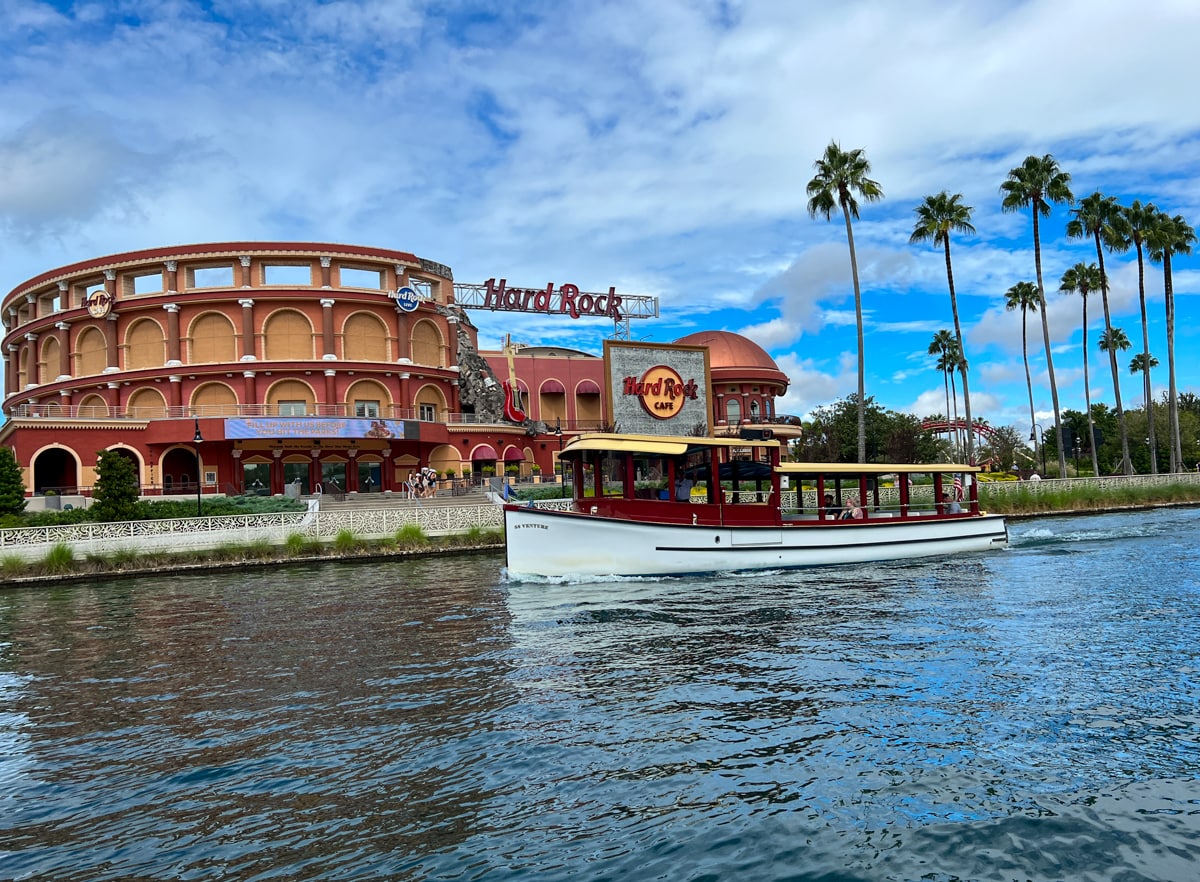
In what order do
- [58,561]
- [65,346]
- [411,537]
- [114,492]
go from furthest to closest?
[65,346] < [411,537] < [114,492] < [58,561]

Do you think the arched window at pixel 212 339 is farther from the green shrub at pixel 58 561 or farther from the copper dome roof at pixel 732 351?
the copper dome roof at pixel 732 351

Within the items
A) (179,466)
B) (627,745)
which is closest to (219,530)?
(179,466)

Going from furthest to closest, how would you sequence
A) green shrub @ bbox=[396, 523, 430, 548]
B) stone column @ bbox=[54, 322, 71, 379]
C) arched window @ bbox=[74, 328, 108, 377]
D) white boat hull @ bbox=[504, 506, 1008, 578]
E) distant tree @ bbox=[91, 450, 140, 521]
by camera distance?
stone column @ bbox=[54, 322, 71, 379] < arched window @ bbox=[74, 328, 108, 377] < green shrub @ bbox=[396, 523, 430, 548] < distant tree @ bbox=[91, 450, 140, 521] < white boat hull @ bbox=[504, 506, 1008, 578]

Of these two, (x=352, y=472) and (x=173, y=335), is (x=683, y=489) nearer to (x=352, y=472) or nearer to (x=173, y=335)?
(x=352, y=472)

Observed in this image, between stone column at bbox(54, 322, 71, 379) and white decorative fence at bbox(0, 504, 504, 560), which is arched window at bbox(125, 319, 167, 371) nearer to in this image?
stone column at bbox(54, 322, 71, 379)

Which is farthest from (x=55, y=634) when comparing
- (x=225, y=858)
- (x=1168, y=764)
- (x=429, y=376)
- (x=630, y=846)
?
(x=429, y=376)

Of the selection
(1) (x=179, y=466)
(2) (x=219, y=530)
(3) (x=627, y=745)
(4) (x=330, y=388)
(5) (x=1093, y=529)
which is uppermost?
(4) (x=330, y=388)

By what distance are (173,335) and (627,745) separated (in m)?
48.2

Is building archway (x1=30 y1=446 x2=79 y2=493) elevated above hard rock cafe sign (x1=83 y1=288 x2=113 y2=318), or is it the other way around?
hard rock cafe sign (x1=83 y1=288 x2=113 y2=318)

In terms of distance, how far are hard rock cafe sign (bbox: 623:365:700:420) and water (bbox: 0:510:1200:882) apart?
16.5 m

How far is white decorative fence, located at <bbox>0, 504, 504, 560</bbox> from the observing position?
88.1ft

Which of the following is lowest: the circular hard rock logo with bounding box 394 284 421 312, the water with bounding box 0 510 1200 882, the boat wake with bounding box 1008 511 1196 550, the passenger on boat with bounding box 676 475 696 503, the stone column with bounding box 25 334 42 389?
the boat wake with bounding box 1008 511 1196 550

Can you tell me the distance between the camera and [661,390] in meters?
31.2

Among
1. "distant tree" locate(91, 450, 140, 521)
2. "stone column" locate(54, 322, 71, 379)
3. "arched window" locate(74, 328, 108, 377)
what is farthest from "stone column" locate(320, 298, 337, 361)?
"distant tree" locate(91, 450, 140, 521)
